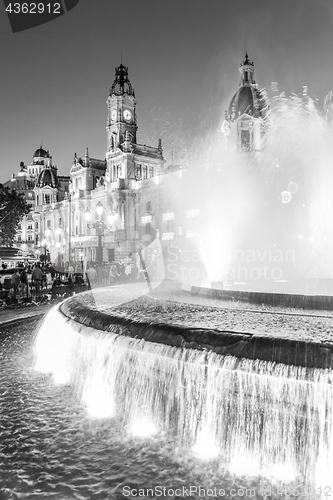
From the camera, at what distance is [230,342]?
4.03 metres

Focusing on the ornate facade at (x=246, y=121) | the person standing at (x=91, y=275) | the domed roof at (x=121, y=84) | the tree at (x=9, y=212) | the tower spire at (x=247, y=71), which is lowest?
the person standing at (x=91, y=275)

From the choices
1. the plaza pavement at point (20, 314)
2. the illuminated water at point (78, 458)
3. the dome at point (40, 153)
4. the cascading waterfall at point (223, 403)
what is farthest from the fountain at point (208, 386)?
the dome at point (40, 153)

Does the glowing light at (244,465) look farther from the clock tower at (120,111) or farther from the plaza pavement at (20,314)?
the clock tower at (120,111)

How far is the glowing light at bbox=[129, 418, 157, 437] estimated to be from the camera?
459 centimetres

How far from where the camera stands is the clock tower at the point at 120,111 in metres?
69.0

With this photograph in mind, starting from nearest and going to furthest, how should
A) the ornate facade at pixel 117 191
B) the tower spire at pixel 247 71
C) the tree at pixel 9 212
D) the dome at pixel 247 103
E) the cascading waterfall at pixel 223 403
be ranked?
the cascading waterfall at pixel 223 403, the tree at pixel 9 212, the dome at pixel 247 103, the tower spire at pixel 247 71, the ornate facade at pixel 117 191

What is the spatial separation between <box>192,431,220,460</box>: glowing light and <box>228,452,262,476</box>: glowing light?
0.21 metres

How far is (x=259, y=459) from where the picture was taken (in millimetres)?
3912

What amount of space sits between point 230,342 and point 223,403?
60 cm

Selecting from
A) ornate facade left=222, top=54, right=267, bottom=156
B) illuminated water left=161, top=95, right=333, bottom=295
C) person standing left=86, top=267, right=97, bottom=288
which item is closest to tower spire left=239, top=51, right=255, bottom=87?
ornate facade left=222, top=54, right=267, bottom=156

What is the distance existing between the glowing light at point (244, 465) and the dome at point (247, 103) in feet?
153

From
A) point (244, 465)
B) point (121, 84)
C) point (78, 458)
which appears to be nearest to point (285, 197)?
point (244, 465)

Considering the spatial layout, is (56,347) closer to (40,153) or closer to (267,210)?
(267,210)

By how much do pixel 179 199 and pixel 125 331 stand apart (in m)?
55.8
